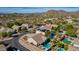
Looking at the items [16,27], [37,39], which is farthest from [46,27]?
[16,27]

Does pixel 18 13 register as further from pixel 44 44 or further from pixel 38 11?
pixel 44 44

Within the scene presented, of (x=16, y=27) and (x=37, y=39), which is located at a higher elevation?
(x=16, y=27)

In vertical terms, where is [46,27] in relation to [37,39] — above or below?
above

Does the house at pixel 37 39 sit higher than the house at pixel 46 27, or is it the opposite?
the house at pixel 46 27

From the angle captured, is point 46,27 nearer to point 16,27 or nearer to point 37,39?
point 37,39

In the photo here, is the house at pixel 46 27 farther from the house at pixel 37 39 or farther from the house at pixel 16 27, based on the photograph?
the house at pixel 16 27

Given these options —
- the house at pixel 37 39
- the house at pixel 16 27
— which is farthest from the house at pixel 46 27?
the house at pixel 16 27
